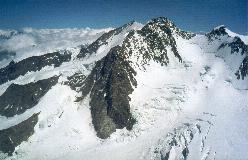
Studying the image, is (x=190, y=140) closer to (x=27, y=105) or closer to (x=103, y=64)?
(x=103, y=64)

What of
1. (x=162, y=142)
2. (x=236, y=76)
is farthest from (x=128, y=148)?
(x=236, y=76)

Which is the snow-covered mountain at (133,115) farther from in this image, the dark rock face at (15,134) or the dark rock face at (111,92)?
the dark rock face at (111,92)

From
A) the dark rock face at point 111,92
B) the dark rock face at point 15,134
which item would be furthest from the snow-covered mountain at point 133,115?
the dark rock face at point 111,92

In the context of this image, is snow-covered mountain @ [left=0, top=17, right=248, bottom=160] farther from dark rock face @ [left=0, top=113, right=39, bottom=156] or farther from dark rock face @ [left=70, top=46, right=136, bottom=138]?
dark rock face @ [left=70, top=46, right=136, bottom=138]

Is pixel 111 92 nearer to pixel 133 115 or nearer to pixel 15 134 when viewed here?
pixel 133 115

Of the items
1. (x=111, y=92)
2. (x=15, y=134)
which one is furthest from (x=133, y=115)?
(x=15, y=134)

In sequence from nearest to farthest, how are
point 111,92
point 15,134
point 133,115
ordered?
point 15,134 → point 133,115 → point 111,92
